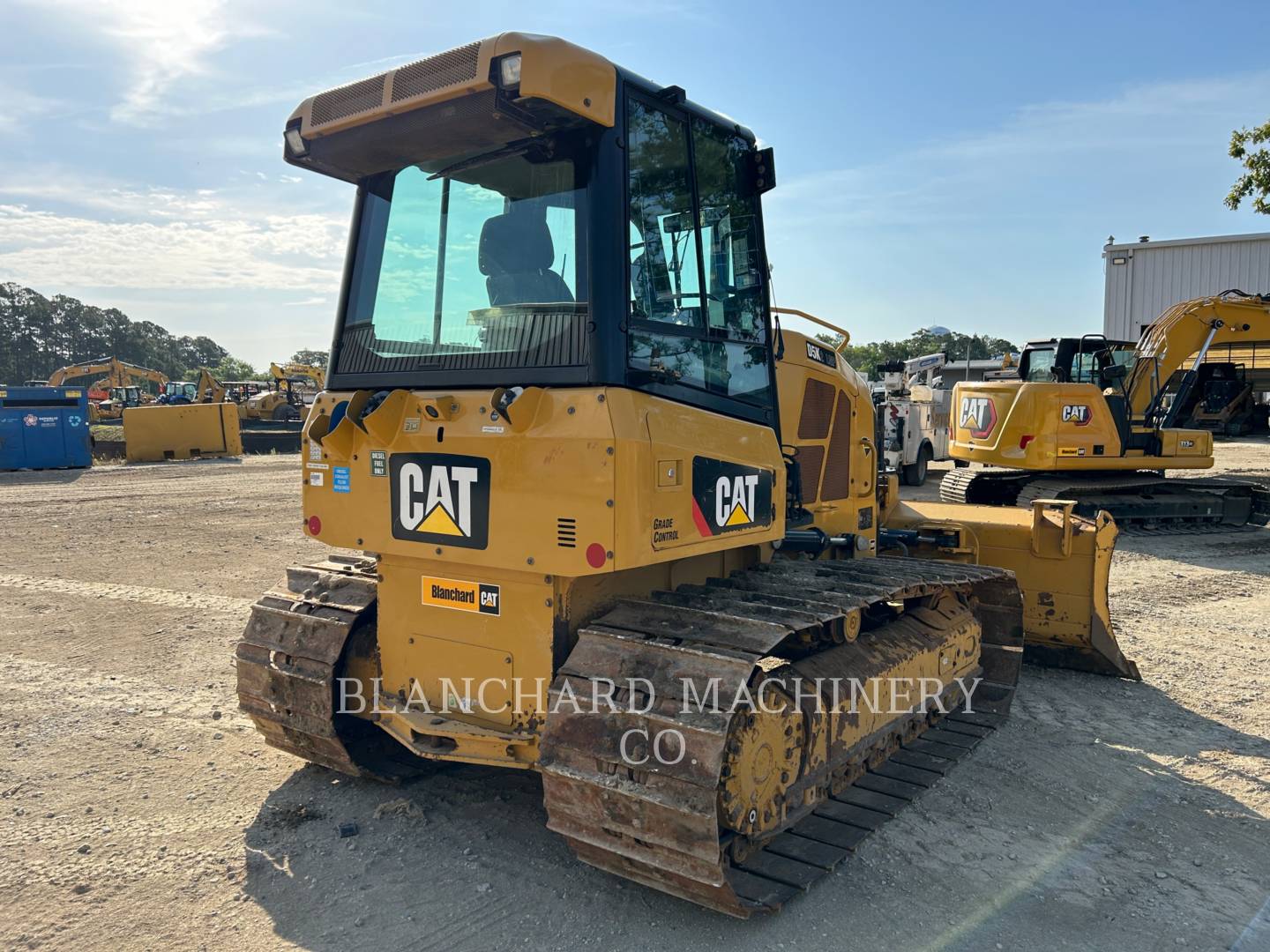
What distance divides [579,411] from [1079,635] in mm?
4506

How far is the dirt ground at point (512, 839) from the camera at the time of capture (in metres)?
3.19

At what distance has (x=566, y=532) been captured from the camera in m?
3.22

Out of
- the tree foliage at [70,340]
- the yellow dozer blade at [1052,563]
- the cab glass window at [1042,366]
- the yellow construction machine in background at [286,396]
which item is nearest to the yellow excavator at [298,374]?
the yellow construction machine in background at [286,396]

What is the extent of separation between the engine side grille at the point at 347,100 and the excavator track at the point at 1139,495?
10.5 meters

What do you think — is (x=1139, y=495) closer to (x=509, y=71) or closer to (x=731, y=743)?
(x=731, y=743)

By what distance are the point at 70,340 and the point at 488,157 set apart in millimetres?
101457

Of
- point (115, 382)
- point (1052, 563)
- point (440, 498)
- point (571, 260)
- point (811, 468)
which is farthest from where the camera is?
point (115, 382)

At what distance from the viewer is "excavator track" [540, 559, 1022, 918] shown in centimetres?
293

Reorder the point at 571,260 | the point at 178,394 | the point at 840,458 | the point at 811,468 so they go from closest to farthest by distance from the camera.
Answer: the point at 571,260
the point at 811,468
the point at 840,458
the point at 178,394

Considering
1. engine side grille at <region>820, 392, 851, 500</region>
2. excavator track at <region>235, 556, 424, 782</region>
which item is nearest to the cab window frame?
engine side grille at <region>820, 392, 851, 500</region>

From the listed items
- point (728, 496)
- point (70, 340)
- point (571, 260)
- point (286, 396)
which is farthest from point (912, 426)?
point (70, 340)

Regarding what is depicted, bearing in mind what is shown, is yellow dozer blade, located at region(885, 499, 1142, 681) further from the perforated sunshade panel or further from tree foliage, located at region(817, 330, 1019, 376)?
→ tree foliage, located at region(817, 330, 1019, 376)

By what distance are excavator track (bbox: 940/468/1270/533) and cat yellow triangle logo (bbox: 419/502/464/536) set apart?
10.1 meters

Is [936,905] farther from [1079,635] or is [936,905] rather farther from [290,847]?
[1079,635]
